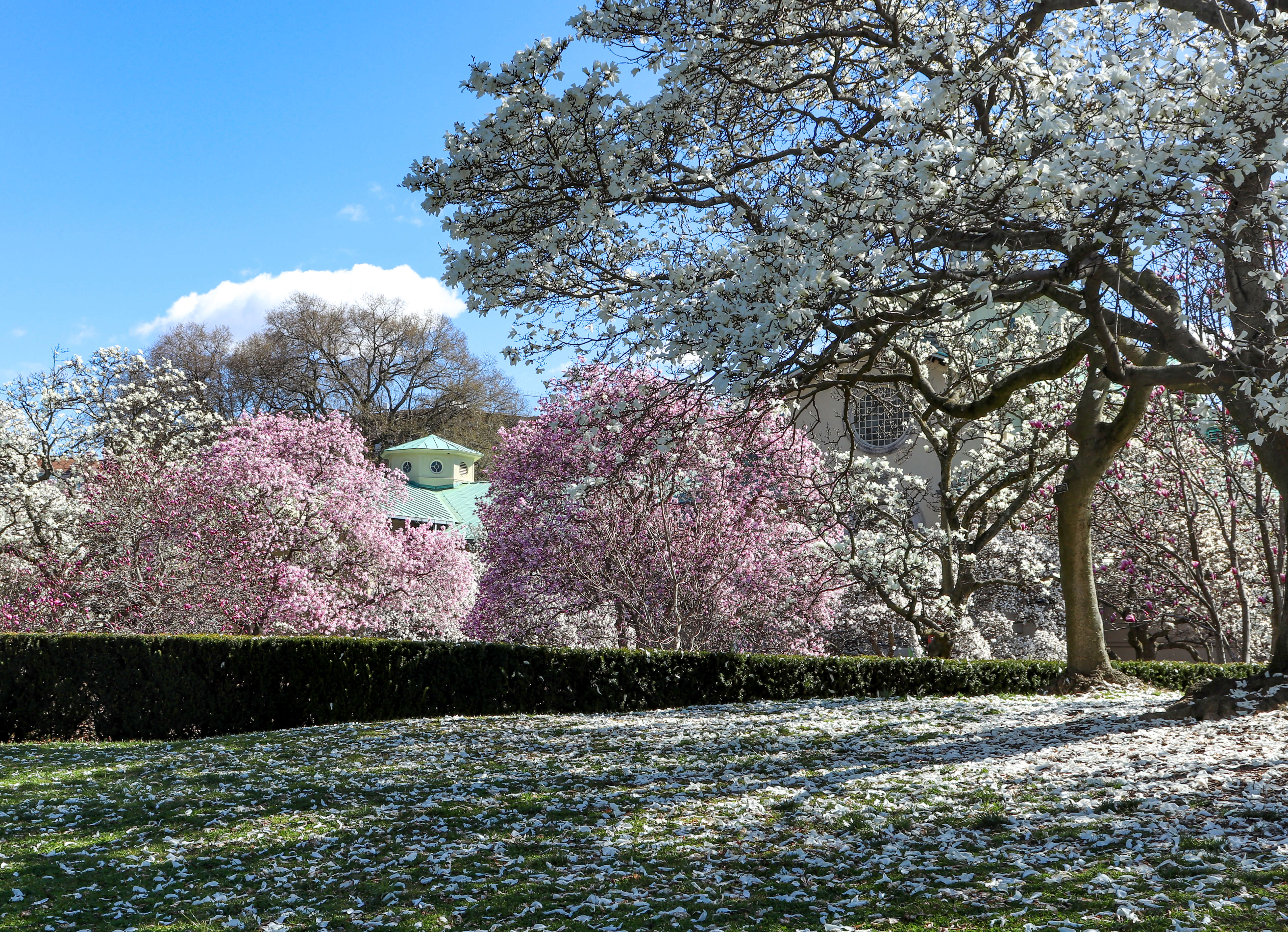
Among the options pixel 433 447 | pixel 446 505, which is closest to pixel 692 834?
pixel 446 505

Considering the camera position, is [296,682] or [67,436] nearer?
[296,682]

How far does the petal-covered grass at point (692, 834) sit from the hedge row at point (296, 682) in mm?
2778

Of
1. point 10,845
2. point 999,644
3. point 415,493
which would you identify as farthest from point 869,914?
point 415,493

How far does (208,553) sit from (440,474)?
21292mm

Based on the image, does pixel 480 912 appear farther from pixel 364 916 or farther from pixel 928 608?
pixel 928 608

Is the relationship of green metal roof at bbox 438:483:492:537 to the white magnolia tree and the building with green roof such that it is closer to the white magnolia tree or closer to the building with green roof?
the building with green roof

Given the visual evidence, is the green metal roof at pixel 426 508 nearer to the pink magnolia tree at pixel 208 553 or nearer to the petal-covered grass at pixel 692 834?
the pink magnolia tree at pixel 208 553

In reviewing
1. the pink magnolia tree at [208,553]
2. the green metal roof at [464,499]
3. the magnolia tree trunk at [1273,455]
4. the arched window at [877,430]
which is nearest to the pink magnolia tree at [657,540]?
the pink magnolia tree at [208,553]

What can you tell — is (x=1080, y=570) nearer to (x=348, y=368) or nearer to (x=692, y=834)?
(x=692, y=834)

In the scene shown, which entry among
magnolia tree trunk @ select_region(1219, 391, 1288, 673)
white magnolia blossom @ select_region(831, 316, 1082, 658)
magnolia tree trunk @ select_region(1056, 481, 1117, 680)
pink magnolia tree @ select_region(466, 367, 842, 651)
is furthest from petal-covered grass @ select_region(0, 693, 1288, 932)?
pink magnolia tree @ select_region(466, 367, 842, 651)

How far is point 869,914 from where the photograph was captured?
4.40m

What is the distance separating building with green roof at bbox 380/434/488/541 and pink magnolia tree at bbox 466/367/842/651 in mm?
18549

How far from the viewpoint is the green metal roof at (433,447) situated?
3716cm

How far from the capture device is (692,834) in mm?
5855
